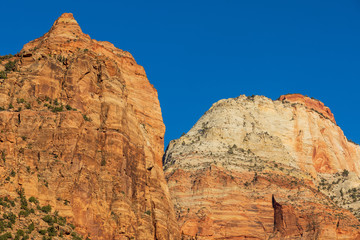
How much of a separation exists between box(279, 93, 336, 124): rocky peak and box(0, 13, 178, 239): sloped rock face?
87.4 m

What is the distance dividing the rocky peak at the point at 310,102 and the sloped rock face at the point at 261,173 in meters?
1.76

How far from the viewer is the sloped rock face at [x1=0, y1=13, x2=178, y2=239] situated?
255 feet

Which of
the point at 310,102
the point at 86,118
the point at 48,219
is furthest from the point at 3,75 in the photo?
the point at 310,102

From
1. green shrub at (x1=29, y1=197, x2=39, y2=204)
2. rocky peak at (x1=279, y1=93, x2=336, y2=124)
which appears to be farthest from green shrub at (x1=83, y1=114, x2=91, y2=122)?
rocky peak at (x1=279, y1=93, x2=336, y2=124)

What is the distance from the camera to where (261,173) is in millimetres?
144375

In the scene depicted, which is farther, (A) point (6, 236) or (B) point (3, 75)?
(B) point (3, 75)

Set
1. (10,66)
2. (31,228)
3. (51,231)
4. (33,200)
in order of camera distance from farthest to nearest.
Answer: (10,66) < (33,200) < (51,231) < (31,228)

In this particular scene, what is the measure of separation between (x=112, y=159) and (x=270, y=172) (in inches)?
2528

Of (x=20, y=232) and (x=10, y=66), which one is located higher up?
(x=10, y=66)

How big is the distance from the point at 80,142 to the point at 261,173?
6667cm

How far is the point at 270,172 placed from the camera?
14562cm

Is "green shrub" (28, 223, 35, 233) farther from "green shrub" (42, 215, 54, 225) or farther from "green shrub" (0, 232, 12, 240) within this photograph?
"green shrub" (0, 232, 12, 240)

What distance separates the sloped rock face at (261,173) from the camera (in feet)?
431

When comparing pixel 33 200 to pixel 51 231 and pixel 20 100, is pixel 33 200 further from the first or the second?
pixel 20 100
